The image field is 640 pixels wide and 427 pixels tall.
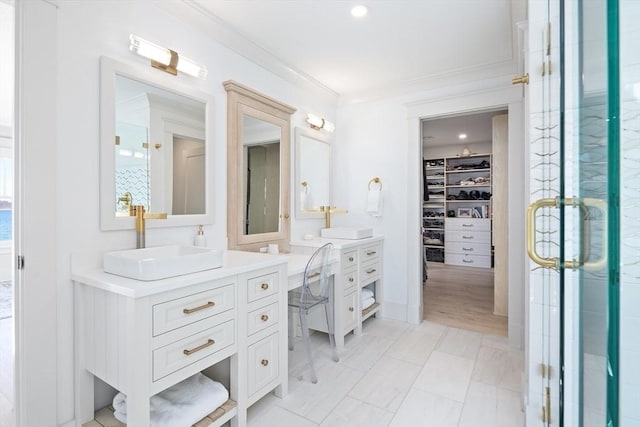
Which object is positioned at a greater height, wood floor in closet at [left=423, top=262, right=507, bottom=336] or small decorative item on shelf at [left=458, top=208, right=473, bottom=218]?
small decorative item on shelf at [left=458, top=208, right=473, bottom=218]

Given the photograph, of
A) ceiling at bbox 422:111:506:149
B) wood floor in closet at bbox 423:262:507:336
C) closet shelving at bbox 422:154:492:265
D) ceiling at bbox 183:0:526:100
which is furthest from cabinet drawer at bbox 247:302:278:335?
closet shelving at bbox 422:154:492:265

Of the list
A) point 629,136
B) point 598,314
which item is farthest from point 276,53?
point 598,314

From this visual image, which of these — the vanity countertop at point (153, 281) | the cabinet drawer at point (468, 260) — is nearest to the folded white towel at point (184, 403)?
the vanity countertop at point (153, 281)

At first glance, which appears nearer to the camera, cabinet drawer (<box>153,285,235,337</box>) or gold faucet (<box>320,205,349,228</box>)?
cabinet drawer (<box>153,285,235,337</box>)

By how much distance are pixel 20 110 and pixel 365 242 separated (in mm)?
2436

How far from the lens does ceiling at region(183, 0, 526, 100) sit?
2.04m

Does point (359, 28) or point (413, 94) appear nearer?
point (359, 28)

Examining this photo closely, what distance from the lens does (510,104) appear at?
9.34ft

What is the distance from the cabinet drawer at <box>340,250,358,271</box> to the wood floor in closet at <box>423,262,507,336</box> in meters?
1.18

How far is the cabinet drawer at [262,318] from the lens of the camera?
5.62 feet

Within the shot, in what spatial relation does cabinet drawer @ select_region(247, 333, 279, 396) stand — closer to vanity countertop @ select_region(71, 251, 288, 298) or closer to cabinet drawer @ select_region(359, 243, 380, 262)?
vanity countertop @ select_region(71, 251, 288, 298)

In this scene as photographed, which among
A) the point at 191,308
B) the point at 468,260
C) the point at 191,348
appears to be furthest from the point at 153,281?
the point at 468,260

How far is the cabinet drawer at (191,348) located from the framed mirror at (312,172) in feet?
Answer: 5.42

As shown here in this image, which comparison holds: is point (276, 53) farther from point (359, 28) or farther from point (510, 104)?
point (510, 104)
